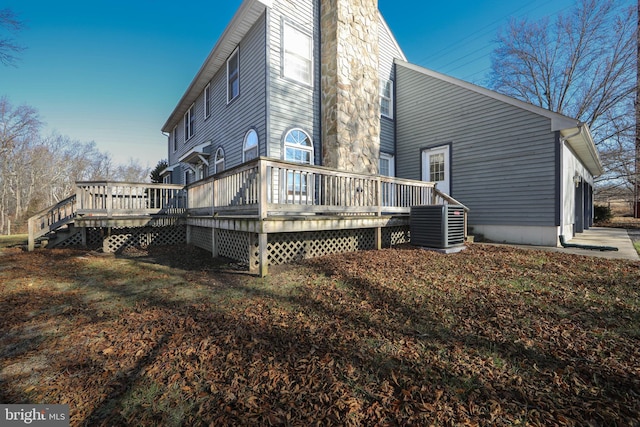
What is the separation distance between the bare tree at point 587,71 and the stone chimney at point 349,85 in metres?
14.1

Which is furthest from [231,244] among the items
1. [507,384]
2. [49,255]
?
[507,384]

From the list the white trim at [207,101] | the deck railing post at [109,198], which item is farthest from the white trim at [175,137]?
the deck railing post at [109,198]

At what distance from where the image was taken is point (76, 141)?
96.0 ft

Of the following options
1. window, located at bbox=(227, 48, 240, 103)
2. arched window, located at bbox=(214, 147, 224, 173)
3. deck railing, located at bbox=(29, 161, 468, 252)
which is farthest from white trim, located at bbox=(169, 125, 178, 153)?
deck railing, located at bbox=(29, 161, 468, 252)

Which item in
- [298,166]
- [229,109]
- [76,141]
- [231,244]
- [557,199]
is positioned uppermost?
[76,141]

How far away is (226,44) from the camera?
8984mm

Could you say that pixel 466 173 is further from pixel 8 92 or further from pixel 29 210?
pixel 29 210

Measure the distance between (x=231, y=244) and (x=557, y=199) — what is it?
8.72 metres

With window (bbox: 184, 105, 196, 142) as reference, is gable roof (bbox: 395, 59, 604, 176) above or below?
below

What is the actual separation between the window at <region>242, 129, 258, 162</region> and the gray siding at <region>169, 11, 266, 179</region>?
19cm

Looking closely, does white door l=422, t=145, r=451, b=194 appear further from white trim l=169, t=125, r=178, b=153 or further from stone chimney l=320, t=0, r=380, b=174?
white trim l=169, t=125, r=178, b=153

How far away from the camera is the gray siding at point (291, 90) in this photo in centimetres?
751

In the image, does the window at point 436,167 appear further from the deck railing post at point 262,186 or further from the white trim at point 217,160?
the white trim at point 217,160

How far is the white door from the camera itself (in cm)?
976
